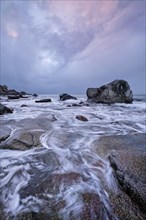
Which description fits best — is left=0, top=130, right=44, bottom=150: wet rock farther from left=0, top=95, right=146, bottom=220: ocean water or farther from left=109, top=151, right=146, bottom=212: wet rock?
left=109, top=151, right=146, bottom=212: wet rock

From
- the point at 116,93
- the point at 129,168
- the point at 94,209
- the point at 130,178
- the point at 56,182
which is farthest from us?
the point at 116,93

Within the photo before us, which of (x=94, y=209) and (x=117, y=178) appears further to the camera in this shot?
(x=117, y=178)

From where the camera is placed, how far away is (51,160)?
3303 millimetres

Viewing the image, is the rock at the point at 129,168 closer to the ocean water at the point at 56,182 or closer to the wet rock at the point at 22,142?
the ocean water at the point at 56,182

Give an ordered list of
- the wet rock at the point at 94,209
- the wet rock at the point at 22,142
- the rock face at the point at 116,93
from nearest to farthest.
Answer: the wet rock at the point at 94,209, the wet rock at the point at 22,142, the rock face at the point at 116,93

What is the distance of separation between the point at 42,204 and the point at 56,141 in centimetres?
235

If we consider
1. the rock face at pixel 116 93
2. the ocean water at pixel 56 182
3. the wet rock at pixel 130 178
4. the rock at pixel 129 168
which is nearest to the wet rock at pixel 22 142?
the ocean water at pixel 56 182

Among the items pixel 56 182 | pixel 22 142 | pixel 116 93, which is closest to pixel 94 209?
pixel 56 182

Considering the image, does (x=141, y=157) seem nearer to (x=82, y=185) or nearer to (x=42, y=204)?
(x=82, y=185)

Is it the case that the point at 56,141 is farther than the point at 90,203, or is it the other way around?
the point at 56,141

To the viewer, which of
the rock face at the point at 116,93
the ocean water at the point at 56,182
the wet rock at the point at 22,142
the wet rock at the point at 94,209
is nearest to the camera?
the wet rock at the point at 94,209

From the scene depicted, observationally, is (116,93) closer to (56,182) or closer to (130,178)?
(130,178)

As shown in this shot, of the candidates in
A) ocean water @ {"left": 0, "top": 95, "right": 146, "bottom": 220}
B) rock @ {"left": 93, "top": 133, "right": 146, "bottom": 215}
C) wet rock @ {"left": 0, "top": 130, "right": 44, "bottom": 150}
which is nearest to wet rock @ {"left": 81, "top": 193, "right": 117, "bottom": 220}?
ocean water @ {"left": 0, "top": 95, "right": 146, "bottom": 220}

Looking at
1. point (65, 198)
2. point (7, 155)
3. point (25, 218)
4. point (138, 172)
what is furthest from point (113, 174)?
point (7, 155)
